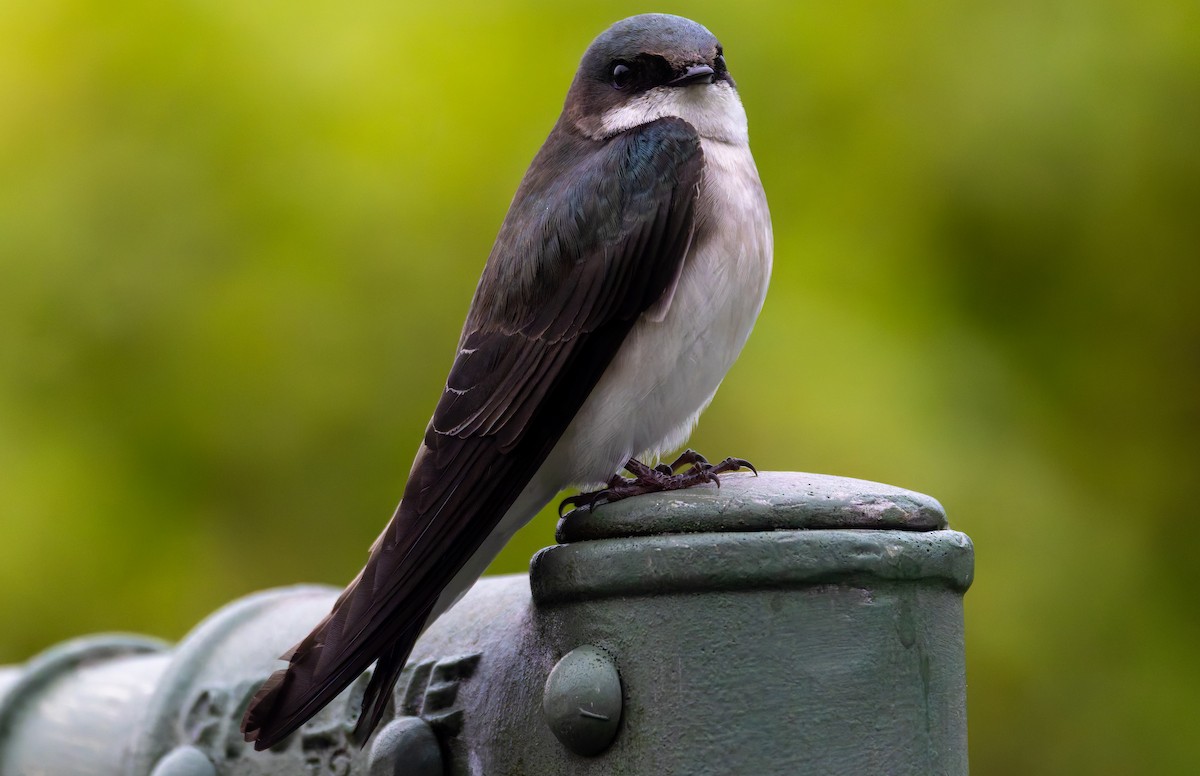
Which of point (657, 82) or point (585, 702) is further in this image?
point (657, 82)

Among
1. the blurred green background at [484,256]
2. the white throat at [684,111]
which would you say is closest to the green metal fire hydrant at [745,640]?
the white throat at [684,111]

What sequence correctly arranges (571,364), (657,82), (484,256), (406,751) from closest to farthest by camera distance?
(406,751)
(571,364)
(657,82)
(484,256)

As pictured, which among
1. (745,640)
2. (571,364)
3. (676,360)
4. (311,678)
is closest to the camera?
(745,640)

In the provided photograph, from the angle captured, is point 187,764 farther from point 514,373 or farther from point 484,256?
point 484,256

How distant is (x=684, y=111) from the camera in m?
2.96

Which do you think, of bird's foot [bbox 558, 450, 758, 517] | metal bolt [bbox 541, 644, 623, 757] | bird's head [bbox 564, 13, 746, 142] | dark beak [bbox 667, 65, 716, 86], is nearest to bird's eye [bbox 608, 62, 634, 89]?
bird's head [bbox 564, 13, 746, 142]

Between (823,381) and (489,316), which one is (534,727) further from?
(823,381)

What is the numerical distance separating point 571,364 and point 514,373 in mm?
104

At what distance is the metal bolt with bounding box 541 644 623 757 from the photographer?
203cm

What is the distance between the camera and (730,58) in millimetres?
4707

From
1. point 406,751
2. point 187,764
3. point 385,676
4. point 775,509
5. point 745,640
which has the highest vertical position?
point 775,509

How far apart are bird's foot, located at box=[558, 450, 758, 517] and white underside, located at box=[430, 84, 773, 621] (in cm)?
8

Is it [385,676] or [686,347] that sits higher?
[686,347]

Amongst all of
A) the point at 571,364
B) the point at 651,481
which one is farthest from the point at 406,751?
the point at 571,364
